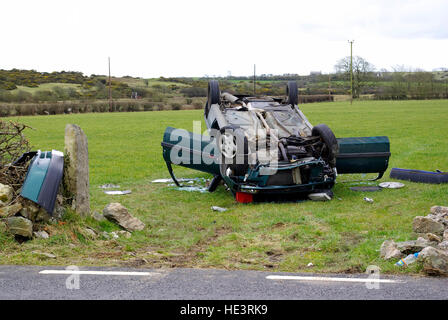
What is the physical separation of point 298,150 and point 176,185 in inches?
140

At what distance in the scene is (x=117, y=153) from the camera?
795 inches

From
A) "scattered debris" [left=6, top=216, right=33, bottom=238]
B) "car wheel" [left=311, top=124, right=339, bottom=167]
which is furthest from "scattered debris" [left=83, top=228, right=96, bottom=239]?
"car wheel" [left=311, top=124, right=339, bottom=167]

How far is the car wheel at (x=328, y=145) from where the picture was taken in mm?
10422

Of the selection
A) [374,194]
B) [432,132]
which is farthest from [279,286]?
[432,132]

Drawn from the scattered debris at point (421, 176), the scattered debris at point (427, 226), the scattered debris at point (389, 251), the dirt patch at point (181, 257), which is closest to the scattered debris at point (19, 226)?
the dirt patch at point (181, 257)

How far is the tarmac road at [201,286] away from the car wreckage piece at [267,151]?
4.28 meters

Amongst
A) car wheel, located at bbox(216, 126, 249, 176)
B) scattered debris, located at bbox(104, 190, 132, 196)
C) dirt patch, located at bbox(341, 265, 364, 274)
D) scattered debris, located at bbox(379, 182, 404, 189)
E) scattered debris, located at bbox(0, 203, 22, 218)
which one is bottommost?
dirt patch, located at bbox(341, 265, 364, 274)

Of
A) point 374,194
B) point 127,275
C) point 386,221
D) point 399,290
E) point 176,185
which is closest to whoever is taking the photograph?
point 399,290

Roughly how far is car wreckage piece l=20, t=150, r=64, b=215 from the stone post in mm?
179

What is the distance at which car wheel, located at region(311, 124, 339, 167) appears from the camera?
1042cm

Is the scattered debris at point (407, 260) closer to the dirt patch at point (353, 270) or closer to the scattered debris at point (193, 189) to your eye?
the dirt patch at point (353, 270)

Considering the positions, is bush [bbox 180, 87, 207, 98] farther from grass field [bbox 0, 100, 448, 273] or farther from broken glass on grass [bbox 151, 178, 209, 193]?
grass field [bbox 0, 100, 448, 273]
